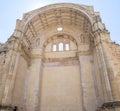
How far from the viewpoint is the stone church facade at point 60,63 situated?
11508mm

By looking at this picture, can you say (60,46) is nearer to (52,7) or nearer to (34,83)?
(52,7)

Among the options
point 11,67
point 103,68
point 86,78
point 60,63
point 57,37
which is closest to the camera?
point 103,68

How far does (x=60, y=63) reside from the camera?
16734 mm

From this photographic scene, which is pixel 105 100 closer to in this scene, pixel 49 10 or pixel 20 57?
pixel 20 57

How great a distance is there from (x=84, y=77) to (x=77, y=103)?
8.62 ft

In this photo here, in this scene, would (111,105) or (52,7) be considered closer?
(111,105)

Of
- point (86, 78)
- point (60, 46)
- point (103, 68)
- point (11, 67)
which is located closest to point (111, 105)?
point (103, 68)

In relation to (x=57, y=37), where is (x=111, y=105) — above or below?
below

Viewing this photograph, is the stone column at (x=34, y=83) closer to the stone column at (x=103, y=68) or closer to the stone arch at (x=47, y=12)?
the stone arch at (x=47, y=12)

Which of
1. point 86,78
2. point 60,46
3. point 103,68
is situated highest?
point 60,46

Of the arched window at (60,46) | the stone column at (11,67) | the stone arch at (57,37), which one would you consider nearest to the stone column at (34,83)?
the stone arch at (57,37)

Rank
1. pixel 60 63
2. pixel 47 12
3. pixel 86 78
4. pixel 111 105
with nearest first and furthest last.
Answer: pixel 111 105, pixel 86 78, pixel 60 63, pixel 47 12

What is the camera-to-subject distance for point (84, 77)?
14695mm

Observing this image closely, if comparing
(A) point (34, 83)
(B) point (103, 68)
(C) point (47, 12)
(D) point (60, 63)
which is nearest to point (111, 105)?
(B) point (103, 68)
